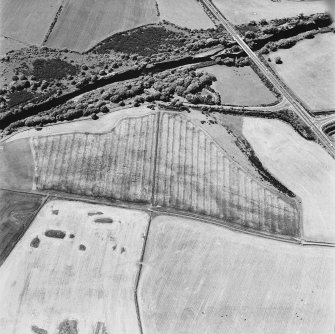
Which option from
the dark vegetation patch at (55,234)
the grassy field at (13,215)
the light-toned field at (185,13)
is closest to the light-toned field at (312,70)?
the light-toned field at (185,13)

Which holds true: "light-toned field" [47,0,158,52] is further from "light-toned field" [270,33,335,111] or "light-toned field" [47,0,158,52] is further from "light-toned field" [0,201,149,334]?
"light-toned field" [0,201,149,334]

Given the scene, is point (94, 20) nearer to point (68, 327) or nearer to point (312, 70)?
point (312, 70)

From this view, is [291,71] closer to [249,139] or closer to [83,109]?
[249,139]

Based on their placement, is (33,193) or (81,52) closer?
(33,193)

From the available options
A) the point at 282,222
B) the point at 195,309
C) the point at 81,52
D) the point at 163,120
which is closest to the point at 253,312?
the point at 195,309

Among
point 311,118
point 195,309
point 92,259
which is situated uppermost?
point 311,118

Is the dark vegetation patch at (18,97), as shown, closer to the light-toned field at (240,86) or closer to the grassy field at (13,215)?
the grassy field at (13,215)

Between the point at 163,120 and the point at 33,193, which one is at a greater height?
the point at 163,120

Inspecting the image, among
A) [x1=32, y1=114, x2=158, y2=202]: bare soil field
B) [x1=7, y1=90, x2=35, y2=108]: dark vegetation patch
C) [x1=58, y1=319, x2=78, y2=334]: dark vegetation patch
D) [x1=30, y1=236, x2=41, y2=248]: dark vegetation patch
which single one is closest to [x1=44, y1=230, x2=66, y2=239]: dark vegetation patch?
[x1=30, y1=236, x2=41, y2=248]: dark vegetation patch

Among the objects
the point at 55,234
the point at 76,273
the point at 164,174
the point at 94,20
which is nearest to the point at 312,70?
the point at 164,174
